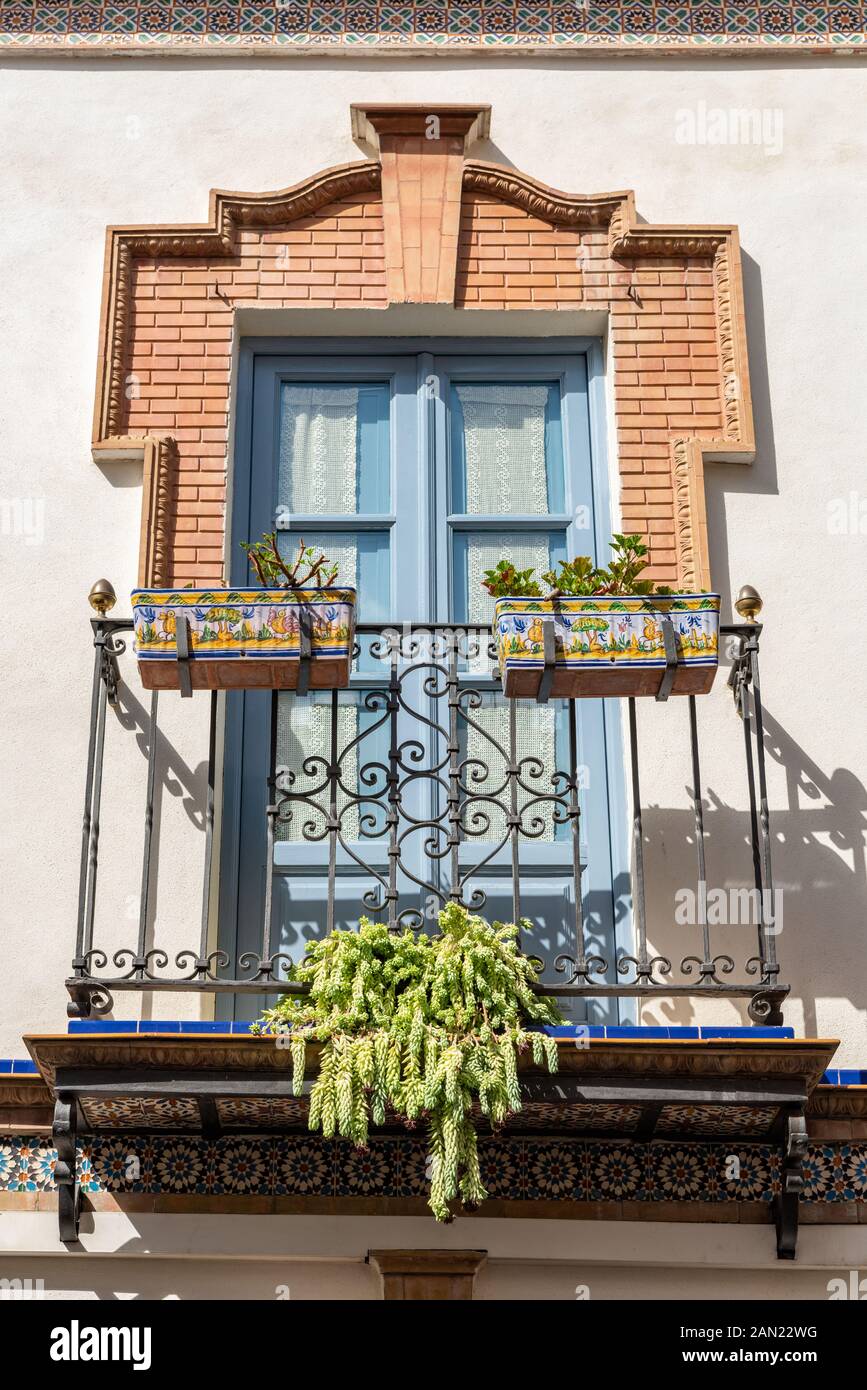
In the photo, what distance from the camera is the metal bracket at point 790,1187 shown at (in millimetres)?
6133

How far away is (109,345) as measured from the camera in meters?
7.61

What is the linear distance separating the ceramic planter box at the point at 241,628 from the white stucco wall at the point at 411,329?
76 centimetres

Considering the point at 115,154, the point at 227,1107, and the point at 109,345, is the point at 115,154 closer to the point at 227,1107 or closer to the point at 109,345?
the point at 109,345

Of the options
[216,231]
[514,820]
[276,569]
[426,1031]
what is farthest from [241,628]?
[216,231]

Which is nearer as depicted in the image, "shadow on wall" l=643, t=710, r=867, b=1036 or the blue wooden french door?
"shadow on wall" l=643, t=710, r=867, b=1036

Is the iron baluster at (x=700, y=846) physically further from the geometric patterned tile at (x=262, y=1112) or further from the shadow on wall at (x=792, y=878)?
the geometric patterned tile at (x=262, y=1112)

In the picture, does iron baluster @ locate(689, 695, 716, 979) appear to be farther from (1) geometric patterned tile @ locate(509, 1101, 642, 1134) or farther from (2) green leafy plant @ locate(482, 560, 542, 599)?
(2) green leafy plant @ locate(482, 560, 542, 599)

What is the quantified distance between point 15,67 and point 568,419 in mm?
2615

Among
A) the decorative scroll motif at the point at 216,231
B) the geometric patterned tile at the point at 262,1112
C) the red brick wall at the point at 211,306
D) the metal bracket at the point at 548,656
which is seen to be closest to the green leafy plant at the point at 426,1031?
the geometric patterned tile at the point at 262,1112

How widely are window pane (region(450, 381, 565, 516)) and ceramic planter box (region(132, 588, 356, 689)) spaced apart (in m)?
1.29

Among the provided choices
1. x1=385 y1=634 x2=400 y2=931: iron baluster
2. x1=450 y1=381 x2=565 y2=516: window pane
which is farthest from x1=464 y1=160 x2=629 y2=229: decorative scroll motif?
x1=385 y1=634 x2=400 y2=931: iron baluster

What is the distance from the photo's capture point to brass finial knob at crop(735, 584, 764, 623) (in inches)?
264

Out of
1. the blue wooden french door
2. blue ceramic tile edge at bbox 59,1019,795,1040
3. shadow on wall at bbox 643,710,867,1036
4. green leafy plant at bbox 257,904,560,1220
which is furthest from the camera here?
the blue wooden french door

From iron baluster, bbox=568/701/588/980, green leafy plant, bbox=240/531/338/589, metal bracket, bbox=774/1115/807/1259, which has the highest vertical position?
green leafy plant, bbox=240/531/338/589
